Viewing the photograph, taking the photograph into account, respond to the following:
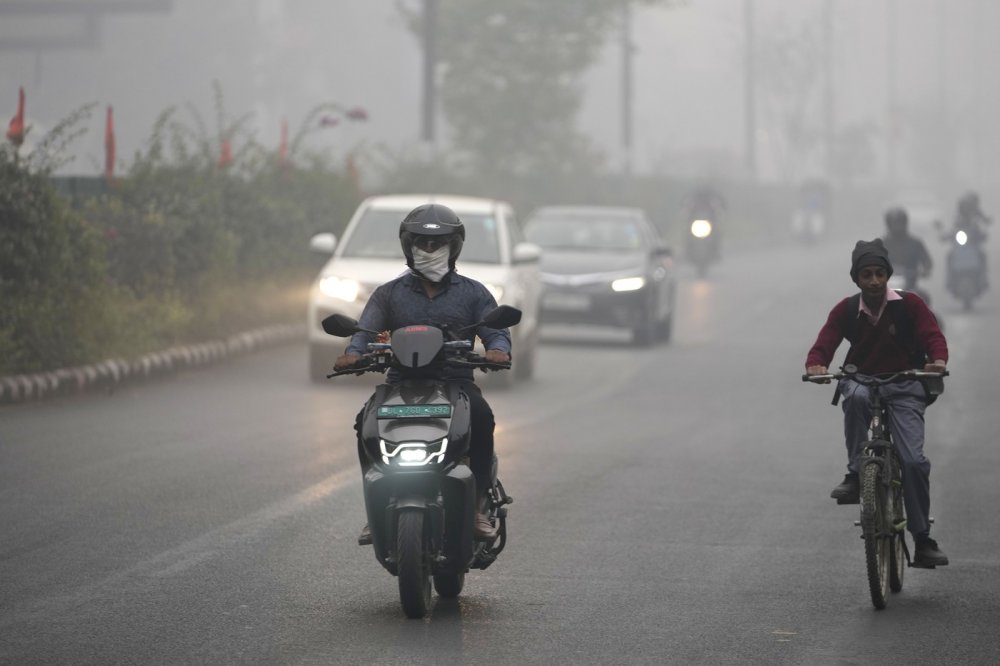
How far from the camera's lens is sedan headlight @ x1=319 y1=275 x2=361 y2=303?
18.7m

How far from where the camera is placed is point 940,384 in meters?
8.72

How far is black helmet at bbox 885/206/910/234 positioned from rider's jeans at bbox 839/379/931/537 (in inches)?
440

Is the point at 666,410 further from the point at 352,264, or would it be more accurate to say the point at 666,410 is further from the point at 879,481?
the point at 879,481

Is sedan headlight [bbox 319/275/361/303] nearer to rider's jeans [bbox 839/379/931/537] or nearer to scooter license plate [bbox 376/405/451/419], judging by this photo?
rider's jeans [bbox 839/379/931/537]

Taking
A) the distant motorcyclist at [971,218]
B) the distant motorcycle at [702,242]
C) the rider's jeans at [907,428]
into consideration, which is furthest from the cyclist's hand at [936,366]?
the distant motorcycle at [702,242]

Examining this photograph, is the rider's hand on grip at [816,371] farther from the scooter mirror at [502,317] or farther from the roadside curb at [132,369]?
the roadside curb at [132,369]

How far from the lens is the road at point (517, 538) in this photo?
761 cm

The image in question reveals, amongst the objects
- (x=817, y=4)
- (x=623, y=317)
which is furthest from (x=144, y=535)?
(x=817, y=4)

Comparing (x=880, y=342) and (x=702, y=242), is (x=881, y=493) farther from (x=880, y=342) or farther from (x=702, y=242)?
(x=702, y=242)

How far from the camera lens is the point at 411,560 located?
7.70 meters

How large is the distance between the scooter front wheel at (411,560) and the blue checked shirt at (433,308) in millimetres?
739

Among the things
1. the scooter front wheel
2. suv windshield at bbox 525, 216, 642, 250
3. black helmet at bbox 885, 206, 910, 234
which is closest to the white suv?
black helmet at bbox 885, 206, 910, 234

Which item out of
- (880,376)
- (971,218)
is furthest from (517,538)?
(971,218)

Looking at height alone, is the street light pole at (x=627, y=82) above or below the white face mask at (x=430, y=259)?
above
